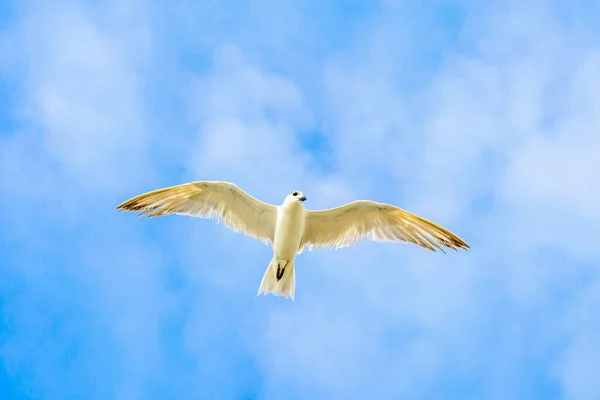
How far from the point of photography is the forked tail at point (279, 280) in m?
14.0

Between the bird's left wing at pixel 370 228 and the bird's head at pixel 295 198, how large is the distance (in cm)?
56

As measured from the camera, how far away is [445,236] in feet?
46.9

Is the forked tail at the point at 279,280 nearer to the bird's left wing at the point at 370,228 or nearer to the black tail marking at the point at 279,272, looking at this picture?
the black tail marking at the point at 279,272

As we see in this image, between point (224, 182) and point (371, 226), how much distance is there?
12.0 ft

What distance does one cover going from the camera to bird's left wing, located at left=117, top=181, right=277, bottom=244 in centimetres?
1406

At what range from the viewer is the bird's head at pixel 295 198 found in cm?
1361

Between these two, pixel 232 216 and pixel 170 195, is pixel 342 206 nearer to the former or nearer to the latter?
pixel 232 216

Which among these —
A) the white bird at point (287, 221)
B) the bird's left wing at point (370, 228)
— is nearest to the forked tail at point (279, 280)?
the white bird at point (287, 221)

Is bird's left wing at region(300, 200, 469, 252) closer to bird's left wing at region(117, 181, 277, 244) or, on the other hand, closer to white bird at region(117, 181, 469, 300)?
white bird at region(117, 181, 469, 300)

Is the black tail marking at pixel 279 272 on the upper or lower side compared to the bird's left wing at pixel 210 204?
lower

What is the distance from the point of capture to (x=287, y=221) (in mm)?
13727

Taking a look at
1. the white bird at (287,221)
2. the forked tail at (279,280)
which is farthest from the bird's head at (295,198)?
the forked tail at (279,280)

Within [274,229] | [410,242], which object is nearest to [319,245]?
[274,229]

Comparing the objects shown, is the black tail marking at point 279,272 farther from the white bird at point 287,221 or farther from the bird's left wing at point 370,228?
the bird's left wing at point 370,228
